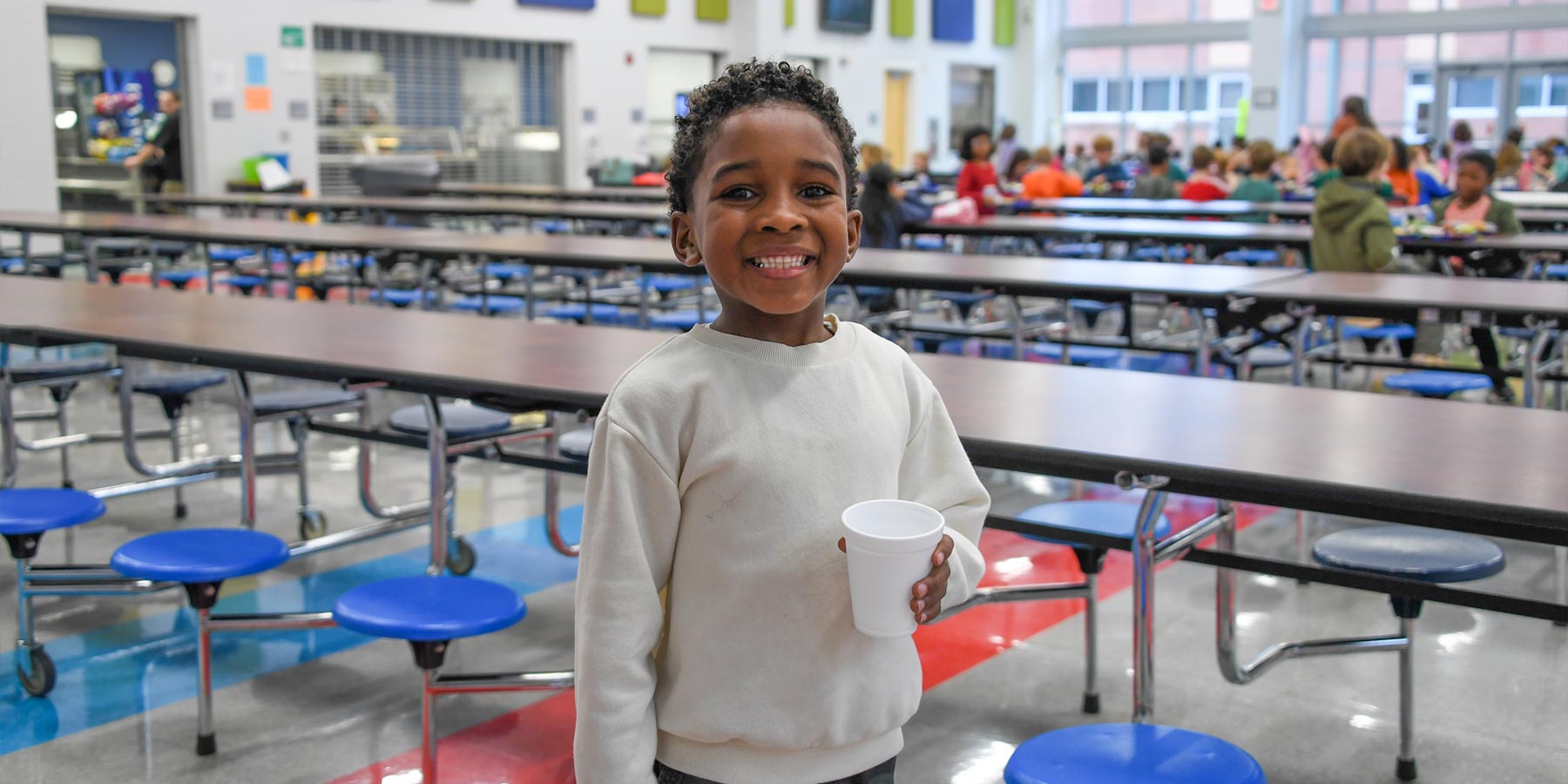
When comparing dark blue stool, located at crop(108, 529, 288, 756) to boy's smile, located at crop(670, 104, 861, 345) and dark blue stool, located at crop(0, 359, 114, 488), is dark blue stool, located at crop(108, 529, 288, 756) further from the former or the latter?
boy's smile, located at crop(670, 104, 861, 345)

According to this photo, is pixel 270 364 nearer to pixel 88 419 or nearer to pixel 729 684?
pixel 729 684

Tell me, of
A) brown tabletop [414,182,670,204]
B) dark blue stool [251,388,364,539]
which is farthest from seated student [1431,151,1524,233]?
brown tabletop [414,182,670,204]

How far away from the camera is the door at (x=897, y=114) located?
63.4ft

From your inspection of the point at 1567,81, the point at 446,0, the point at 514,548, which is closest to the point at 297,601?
the point at 514,548

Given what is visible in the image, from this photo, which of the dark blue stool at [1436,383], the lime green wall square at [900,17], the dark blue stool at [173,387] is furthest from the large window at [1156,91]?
the dark blue stool at [173,387]

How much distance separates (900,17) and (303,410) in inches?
644

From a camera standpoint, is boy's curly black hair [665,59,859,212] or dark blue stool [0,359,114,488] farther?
dark blue stool [0,359,114,488]

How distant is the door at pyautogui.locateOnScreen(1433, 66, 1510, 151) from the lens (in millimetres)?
17453

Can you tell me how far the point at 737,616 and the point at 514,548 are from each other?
2.90 meters

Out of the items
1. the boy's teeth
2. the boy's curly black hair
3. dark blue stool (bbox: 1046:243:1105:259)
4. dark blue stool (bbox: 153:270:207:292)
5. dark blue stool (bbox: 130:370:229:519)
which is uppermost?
the boy's curly black hair

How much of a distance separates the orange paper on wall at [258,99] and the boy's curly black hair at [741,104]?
42.5 feet

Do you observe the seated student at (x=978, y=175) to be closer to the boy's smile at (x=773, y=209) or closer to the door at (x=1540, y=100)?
the boy's smile at (x=773, y=209)

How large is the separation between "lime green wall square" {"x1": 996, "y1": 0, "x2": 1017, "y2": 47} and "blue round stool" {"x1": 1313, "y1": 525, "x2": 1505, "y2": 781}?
19064mm

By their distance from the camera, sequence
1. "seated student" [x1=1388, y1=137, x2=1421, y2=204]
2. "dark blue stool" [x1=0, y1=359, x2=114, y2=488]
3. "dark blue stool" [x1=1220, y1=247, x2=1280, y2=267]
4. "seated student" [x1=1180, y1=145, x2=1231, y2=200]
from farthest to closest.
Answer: "seated student" [x1=1180, y1=145, x2=1231, y2=200] < "seated student" [x1=1388, y1=137, x2=1421, y2=204] < "dark blue stool" [x1=1220, y1=247, x2=1280, y2=267] < "dark blue stool" [x1=0, y1=359, x2=114, y2=488]
